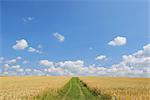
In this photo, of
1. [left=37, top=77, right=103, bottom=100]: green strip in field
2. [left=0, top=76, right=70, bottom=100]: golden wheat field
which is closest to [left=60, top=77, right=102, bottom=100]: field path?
[left=37, top=77, right=103, bottom=100]: green strip in field

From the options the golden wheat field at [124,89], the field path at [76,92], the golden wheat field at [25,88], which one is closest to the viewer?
the field path at [76,92]

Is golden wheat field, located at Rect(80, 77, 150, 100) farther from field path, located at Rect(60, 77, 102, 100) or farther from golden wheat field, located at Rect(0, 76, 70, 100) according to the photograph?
golden wheat field, located at Rect(0, 76, 70, 100)

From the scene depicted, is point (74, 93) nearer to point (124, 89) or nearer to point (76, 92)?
point (76, 92)

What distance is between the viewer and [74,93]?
4.55m

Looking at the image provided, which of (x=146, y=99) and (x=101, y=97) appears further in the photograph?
(x=146, y=99)

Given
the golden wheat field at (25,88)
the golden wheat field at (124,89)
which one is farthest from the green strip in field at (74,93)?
the golden wheat field at (124,89)

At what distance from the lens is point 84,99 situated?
173 inches

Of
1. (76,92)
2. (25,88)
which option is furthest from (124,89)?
(76,92)

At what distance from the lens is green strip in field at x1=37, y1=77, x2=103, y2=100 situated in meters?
4.50

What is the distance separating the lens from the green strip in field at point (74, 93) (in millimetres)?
4496

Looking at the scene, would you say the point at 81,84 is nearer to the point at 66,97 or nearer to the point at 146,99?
the point at 66,97

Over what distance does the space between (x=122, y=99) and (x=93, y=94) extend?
7.25ft

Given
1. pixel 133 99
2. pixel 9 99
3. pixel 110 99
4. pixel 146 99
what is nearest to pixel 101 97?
pixel 110 99

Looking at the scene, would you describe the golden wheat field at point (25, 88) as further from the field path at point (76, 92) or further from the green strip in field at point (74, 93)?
the field path at point (76, 92)
